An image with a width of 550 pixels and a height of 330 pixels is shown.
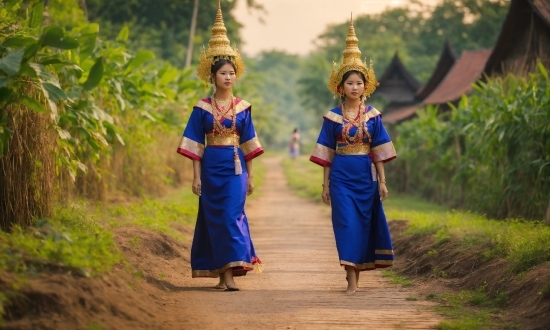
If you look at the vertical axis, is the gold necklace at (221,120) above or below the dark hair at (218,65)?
below

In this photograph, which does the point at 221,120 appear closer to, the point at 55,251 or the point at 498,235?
the point at 55,251

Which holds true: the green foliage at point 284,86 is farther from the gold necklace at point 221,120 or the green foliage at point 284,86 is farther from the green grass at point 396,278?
the gold necklace at point 221,120

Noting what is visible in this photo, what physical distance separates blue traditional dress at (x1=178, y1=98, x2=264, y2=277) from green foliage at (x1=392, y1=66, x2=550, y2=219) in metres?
5.13

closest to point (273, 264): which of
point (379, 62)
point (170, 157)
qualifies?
point (170, 157)

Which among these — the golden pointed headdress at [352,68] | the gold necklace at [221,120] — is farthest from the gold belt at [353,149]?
the gold necklace at [221,120]

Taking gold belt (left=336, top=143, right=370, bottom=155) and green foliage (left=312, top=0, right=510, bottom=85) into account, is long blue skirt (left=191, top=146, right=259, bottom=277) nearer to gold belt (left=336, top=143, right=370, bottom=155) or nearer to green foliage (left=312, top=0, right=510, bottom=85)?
gold belt (left=336, top=143, right=370, bottom=155)

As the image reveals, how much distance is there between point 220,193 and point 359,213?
1.34m

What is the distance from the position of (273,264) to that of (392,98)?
1201 inches

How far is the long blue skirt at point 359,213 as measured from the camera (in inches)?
330

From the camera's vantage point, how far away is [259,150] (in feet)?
28.4

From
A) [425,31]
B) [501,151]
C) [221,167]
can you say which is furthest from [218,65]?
[425,31]

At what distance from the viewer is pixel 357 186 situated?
8.51 meters

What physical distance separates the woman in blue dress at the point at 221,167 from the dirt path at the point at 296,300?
0.98 feet

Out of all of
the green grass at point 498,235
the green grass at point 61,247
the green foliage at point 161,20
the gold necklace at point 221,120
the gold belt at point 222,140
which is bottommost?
the green grass at point 498,235
